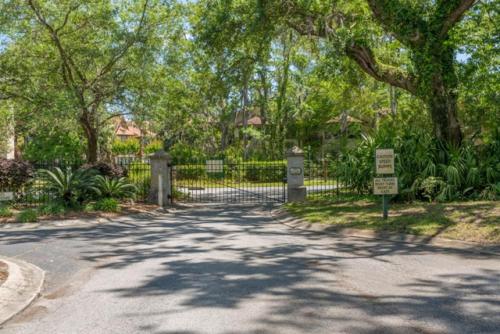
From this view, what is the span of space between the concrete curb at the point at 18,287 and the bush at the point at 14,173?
9562 millimetres

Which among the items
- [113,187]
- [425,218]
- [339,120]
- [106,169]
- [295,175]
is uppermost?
[339,120]

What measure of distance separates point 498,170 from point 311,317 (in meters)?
12.7

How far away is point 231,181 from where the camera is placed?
30875 millimetres

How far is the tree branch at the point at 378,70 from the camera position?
17688mm

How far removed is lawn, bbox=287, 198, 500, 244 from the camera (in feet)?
35.2

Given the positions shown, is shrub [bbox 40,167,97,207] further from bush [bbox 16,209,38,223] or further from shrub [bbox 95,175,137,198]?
bush [bbox 16,209,38,223]

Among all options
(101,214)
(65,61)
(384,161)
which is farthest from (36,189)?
(384,161)

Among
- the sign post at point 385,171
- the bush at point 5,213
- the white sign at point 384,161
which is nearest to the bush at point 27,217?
the bush at point 5,213

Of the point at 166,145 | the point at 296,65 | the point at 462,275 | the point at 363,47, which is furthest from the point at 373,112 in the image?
the point at 462,275

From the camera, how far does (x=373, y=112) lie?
42.0 m

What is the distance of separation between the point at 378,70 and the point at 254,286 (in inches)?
505

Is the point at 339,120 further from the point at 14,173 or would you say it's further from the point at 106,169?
the point at 14,173

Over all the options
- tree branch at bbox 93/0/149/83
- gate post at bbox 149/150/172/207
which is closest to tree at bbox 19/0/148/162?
tree branch at bbox 93/0/149/83

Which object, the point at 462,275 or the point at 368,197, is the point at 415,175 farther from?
the point at 462,275
